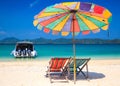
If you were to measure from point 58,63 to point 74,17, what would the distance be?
1.37 m

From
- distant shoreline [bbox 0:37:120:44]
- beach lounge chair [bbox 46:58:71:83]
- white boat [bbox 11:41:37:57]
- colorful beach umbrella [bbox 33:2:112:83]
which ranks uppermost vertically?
colorful beach umbrella [bbox 33:2:112:83]

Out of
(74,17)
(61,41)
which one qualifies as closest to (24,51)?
(74,17)

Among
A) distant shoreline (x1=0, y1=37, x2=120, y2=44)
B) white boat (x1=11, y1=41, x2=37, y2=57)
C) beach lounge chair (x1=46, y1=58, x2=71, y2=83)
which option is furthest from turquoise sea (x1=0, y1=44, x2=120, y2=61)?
distant shoreline (x1=0, y1=37, x2=120, y2=44)

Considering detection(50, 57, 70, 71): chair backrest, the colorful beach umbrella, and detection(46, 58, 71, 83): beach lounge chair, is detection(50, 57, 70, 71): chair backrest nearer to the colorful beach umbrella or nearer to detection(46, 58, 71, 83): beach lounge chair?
detection(46, 58, 71, 83): beach lounge chair

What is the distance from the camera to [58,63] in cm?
880

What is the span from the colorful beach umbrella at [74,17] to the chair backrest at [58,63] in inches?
26.1

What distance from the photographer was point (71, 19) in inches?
329

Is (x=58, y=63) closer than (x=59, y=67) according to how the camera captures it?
Yes

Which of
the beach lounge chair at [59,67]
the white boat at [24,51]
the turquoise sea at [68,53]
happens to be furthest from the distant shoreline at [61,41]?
the beach lounge chair at [59,67]

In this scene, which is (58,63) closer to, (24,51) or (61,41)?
(24,51)

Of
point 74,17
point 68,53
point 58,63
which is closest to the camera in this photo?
Answer: point 74,17

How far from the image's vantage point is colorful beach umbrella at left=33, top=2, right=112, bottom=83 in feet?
26.0

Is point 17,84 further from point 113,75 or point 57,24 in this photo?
point 113,75

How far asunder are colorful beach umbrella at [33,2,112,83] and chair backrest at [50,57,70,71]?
2.18 ft
